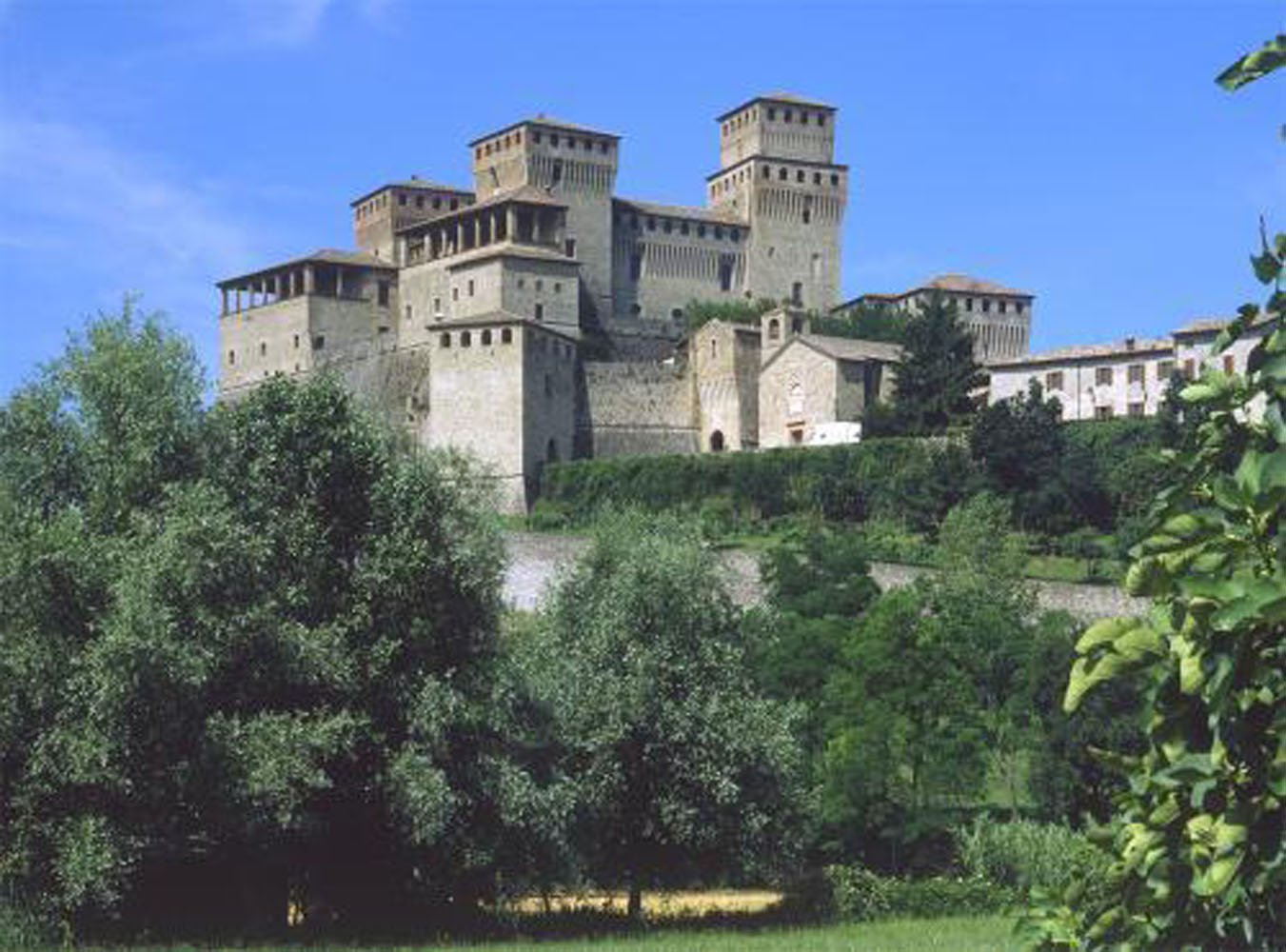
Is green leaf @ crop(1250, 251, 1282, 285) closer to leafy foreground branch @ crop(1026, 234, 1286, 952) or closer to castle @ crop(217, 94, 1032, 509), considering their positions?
leafy foreground branch @ crop(1026, 234, 1286, 952)

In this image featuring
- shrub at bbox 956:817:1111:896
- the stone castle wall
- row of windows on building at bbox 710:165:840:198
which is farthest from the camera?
row of windows on building at bbox 710:165:840:198

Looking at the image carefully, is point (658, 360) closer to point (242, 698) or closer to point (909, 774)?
point (909, 774)

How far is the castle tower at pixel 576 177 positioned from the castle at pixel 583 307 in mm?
96

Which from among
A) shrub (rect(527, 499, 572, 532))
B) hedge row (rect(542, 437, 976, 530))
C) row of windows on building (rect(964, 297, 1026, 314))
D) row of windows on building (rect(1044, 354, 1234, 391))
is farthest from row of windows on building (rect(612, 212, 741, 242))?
row of windows on building (rect(1044, 354, 1234, 391))

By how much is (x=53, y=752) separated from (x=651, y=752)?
866cm

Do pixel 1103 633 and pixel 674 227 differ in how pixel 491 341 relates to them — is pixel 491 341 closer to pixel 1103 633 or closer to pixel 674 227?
pixel 674 227

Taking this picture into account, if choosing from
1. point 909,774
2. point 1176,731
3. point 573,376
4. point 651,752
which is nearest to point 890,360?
point 573,376

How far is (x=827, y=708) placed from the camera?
32.4 m

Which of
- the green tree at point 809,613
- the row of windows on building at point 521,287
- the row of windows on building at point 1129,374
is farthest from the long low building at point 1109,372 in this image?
the row of windows on building at point 521,287

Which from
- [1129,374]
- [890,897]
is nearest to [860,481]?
[1129,374]

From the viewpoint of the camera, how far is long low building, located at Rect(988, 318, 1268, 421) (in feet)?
204

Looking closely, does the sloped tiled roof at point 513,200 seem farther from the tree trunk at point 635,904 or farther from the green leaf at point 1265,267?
the green leaf at point 1265,267

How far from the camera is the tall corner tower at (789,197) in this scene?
89000mm

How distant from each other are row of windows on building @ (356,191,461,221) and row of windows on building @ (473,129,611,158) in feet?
11.2
